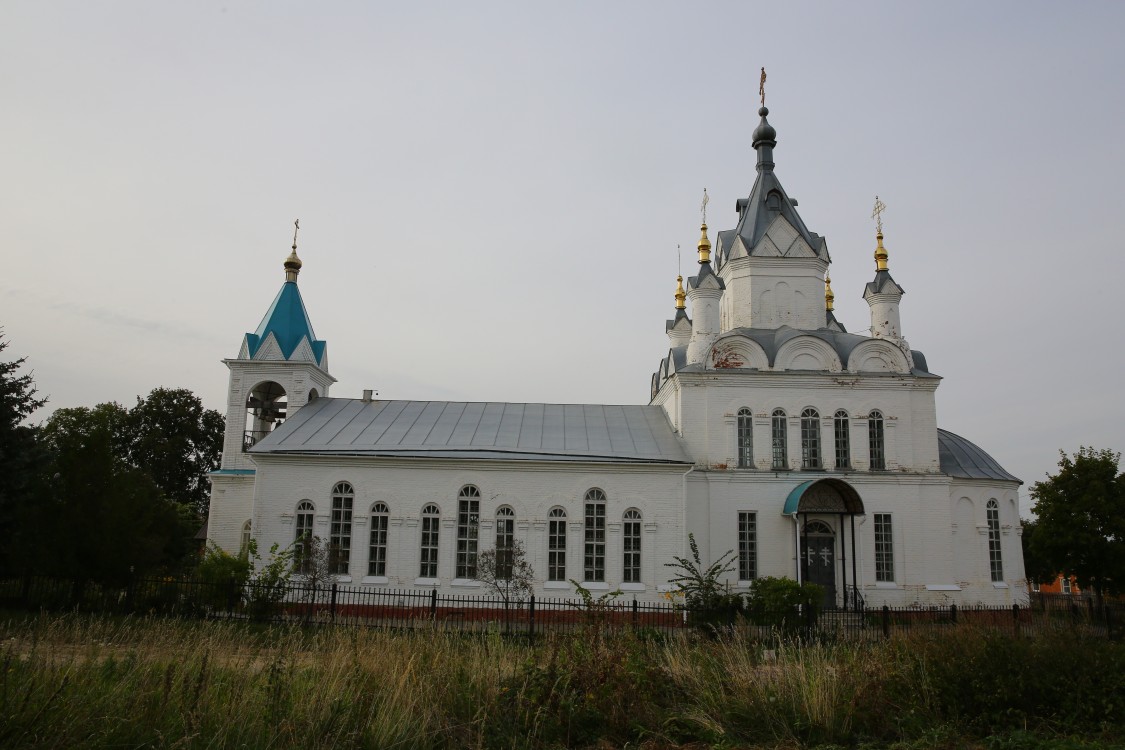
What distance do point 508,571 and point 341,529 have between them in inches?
204

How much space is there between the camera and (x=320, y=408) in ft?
92.5

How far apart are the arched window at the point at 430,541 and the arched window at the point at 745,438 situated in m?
9.58

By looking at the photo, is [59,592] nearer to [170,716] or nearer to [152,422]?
[170,716]

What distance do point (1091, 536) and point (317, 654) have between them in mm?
23442

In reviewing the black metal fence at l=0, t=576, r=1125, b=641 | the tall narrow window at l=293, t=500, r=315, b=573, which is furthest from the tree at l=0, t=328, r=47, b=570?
the tall narrow window at l=293, t=500, r=315, b=573

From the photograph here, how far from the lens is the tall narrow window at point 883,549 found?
24.7m

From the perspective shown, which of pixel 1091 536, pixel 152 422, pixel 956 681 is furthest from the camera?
pixel 152 422

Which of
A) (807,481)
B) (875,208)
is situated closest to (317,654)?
(807,481)

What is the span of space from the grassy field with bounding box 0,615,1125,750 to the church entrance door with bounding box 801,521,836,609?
13037 millimetres

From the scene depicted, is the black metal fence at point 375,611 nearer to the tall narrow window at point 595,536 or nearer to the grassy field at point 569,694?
the tall narrow window at point 595,536

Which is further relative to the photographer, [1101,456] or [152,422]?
[152,422]

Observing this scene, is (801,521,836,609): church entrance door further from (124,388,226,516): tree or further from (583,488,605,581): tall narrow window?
(124,388,226,516): tree

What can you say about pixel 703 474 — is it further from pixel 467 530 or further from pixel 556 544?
pixel 467 530

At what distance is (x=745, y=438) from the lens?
2570 centimetres
